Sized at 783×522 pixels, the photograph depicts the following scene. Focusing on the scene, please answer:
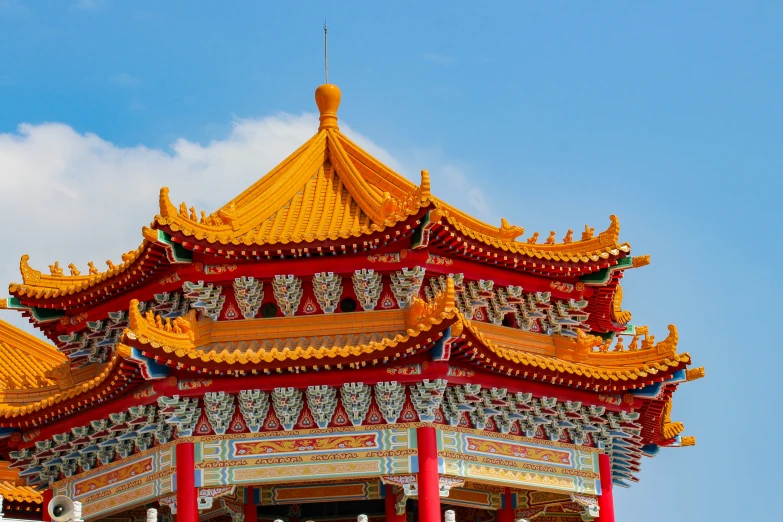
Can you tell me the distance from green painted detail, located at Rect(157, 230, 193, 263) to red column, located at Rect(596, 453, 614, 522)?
845 cm

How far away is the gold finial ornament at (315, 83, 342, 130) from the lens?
31.2 meters

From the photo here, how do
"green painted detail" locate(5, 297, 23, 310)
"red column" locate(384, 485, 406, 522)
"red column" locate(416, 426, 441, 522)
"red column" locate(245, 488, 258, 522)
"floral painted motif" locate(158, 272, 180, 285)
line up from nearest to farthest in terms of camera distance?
1. "red column" locate(416, 426, 441, 522)
2. "red column" locate(384, 485, 406, 522)
3. "floral painted motif" locate(158, 272, 180, 285)
4. "red column" locate(245, 488, 258, 522)
5. "green painted detail" locate(5, 297, 23, 310)

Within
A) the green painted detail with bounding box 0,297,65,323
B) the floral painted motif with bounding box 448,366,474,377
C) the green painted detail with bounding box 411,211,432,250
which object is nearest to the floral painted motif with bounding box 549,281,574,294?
the green painted detail with bounding box 411,211,432,250

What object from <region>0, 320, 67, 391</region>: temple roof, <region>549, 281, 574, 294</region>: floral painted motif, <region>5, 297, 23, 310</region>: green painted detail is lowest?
<region>549, 281, 574, 294</region>: floral painted motif

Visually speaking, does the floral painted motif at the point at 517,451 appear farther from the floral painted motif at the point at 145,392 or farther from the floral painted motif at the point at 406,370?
the floral painted motif at the point at 145,392

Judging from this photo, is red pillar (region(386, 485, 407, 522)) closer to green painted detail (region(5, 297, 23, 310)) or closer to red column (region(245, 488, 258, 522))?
red column (region(245, 488, 258, 522))

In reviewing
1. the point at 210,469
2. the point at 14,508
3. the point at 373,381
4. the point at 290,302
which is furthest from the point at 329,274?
the point at 14,508

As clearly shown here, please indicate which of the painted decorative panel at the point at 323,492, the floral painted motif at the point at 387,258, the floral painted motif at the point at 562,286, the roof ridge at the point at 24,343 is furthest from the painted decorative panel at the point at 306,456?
the roof ridge at the point at 24,343

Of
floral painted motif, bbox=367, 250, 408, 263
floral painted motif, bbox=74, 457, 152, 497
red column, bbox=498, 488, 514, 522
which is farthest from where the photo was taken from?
red column, bbox=498, 488, 514, 522

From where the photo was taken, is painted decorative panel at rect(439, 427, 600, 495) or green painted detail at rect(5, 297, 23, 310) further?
green painted detail at rect(5, 297, 23, 310)

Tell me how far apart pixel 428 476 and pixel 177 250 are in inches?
244

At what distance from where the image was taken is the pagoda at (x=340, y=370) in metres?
23.9

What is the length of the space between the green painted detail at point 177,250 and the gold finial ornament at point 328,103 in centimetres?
659

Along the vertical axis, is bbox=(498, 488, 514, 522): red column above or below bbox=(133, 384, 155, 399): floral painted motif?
below
